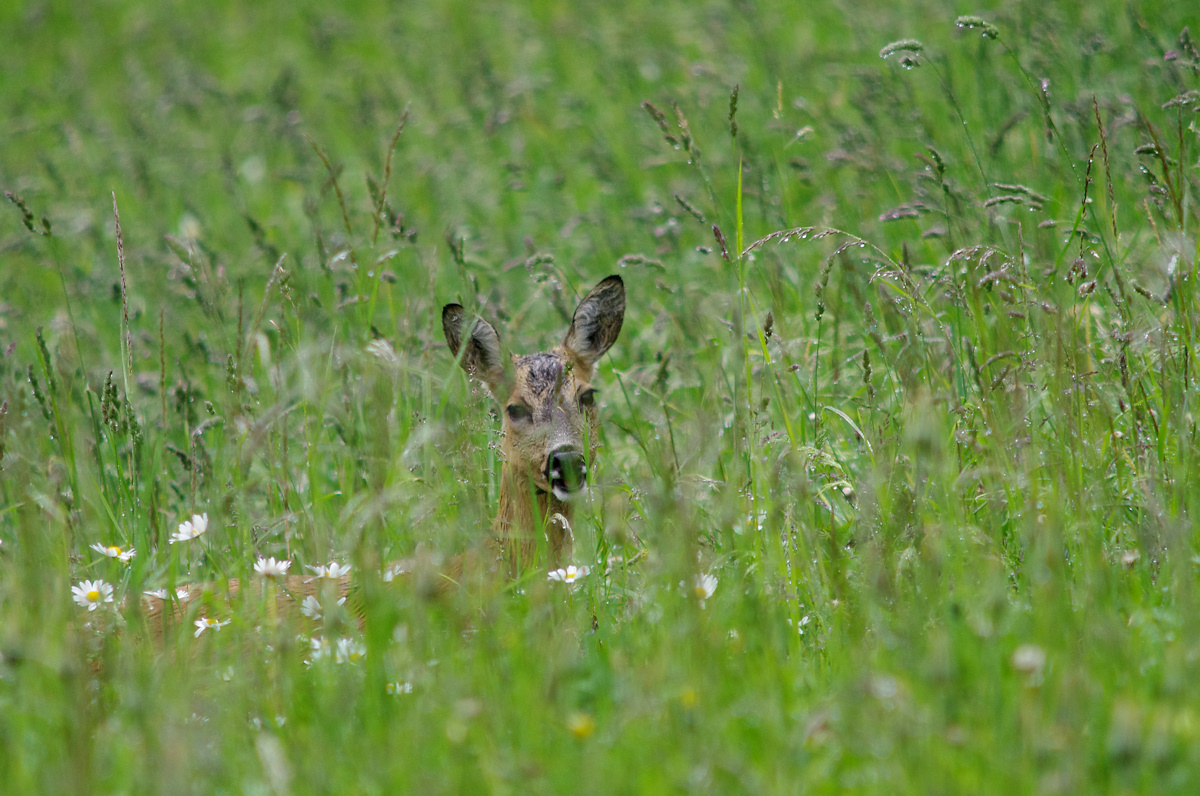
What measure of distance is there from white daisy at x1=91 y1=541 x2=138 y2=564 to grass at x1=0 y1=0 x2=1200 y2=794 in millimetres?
83

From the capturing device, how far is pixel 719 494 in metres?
4.03

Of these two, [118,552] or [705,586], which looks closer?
[705,586]

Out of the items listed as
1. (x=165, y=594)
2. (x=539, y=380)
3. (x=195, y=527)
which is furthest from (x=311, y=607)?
(x=539, y=380)

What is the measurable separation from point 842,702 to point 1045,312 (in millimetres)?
1951

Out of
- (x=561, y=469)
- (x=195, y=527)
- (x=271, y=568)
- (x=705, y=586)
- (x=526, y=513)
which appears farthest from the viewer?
(x=526, y=513)

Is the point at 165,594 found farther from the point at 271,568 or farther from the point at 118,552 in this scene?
the point at 271,568

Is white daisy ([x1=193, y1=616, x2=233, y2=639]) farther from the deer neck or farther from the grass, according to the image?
the deer neck

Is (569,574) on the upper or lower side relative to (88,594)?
lower

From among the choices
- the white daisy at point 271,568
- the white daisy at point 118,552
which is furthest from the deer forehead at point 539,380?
the white daisy at point 118,552

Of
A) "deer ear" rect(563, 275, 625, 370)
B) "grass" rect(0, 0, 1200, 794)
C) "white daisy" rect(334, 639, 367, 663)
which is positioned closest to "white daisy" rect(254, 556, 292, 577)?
"grass" rect(0, 0, 1200, 794)

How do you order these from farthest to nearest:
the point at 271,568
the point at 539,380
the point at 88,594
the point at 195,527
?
the point at 539,380 < the point at 195,527 < the point at 88,594 < the point at 271,568

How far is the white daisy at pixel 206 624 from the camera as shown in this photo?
3504 mm

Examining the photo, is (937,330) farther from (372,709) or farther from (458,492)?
(372,709)

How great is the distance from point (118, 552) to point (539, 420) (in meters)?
1.70
